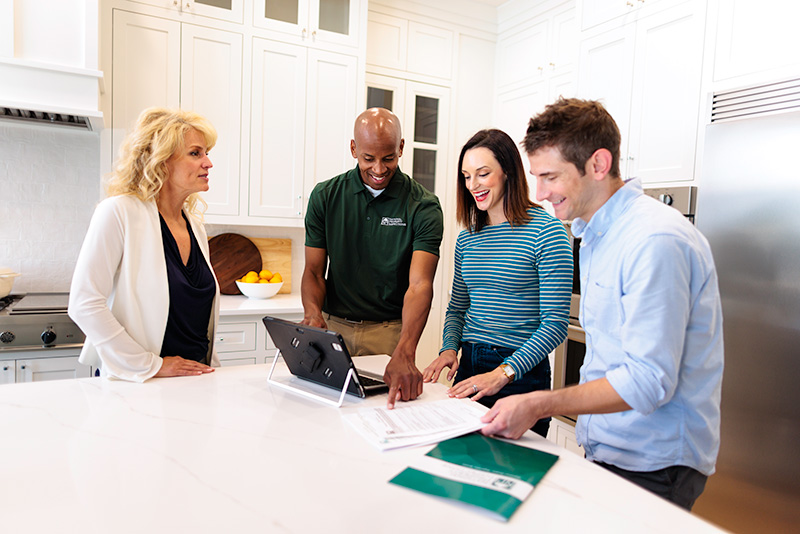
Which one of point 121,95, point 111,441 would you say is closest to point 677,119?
point 111,441

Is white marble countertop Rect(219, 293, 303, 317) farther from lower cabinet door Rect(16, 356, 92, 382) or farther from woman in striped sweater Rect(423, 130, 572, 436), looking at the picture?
woman in striped sweater Rect(423, 130, 572, 436)

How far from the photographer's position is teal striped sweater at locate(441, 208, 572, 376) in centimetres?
147

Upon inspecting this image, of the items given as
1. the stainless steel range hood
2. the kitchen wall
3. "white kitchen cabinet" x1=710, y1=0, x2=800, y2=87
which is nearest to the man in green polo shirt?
the stainless steel range hood

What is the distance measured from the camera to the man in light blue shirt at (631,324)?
0.96 m

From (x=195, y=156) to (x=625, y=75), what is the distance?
214 centimetres

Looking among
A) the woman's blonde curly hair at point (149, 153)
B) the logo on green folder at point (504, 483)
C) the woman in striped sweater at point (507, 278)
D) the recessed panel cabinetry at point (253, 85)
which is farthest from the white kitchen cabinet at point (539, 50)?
the logo on green folder at point (504, 483)

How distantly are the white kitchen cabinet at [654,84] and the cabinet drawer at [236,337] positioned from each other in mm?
2064

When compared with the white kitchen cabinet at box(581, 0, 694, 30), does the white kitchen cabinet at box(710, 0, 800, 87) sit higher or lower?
lower

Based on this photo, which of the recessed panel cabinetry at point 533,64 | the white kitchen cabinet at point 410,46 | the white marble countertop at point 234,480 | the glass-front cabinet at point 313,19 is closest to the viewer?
the white marble countertop at point 234,480

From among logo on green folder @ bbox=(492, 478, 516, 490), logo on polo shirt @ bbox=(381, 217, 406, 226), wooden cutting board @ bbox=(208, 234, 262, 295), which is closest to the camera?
logo on green folder @ bbox=(492, 478, 516, 490)

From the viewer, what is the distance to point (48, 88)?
2.35 m

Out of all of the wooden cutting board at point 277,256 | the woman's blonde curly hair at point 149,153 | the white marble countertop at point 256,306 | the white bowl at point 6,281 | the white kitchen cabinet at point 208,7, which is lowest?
the white marble countertop at point 256,306

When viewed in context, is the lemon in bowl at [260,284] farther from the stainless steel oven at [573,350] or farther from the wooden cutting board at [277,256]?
the stainless steel oven at [573,350]

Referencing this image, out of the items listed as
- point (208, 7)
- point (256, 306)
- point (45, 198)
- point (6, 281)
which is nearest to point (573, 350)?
point (256, 306)
